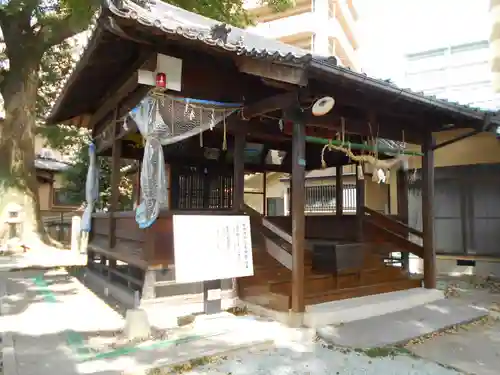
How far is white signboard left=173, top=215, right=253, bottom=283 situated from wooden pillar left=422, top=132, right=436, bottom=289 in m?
3.79

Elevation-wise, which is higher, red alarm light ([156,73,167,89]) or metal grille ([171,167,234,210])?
red alarm light ([156,73,167,89])

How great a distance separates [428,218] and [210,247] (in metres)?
4.44

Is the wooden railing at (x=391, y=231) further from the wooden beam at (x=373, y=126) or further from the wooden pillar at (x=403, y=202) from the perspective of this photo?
the wooden beam at (x=373, y=126)

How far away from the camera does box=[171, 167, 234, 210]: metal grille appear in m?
9.45

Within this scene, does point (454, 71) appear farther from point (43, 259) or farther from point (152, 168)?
point (43, 259)

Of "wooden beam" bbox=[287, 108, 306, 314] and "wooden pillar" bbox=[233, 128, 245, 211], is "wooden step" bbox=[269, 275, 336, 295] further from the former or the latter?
"wooden pillar" bbox=[233, 128, 245, 211]

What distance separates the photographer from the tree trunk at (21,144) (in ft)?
47.3

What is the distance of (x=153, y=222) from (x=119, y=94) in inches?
102

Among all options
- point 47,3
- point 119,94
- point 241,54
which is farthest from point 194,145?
point 47,3

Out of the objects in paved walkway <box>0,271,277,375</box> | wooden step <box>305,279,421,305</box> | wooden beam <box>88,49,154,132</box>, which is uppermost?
wooden beam <box>88,49,154,132</box>

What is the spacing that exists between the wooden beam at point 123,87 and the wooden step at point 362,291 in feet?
13.5

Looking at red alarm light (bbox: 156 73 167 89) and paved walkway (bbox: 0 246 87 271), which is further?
paved walkway (bbox: 0 246 87 271)

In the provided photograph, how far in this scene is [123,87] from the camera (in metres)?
6.48

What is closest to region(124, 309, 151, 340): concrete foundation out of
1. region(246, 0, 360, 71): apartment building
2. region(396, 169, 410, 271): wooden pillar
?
region(396, 169, 410, 271): wooden pillar
